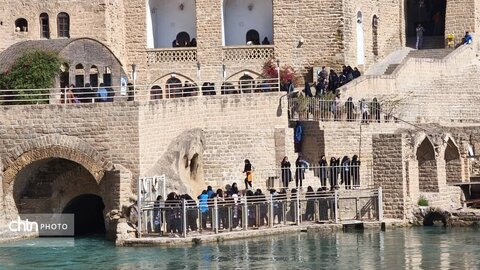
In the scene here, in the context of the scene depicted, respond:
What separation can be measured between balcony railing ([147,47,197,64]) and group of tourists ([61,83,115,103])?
29.8ft

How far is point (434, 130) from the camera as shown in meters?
48.1

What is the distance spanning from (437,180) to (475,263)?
8.37 meters

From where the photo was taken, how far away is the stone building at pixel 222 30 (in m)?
54.8

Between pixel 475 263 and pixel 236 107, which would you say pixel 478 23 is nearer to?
pixel 236 107

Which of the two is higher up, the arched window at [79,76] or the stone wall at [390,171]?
the arched window at [79,76]

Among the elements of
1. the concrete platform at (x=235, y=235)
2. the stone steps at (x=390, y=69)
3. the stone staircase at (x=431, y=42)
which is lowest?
the concrete platform at (x=235, y=235)

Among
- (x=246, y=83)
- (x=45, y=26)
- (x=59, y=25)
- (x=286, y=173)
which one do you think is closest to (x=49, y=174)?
(x=286, y=173)

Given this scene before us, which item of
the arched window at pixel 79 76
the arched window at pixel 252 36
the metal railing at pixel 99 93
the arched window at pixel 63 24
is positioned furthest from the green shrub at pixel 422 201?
the arched window at pixel 63 24

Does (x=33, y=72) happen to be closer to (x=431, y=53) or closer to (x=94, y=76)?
(x=94, y=76)

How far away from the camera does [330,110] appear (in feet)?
161

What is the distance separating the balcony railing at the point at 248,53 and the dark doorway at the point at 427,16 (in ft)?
23.7

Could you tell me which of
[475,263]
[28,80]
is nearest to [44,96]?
[28,80]

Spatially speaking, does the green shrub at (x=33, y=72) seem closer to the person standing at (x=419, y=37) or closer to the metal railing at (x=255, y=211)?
the metal railing at (x=255, y=211)

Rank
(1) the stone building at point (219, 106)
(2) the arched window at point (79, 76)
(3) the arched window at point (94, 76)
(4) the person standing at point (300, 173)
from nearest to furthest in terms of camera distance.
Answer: (1) the stone building at point (219, 106) → (4) the person standing at point (300, 173) → (2) the arched window at point (79, 76) → (3) the arched window at point (94, 76)
